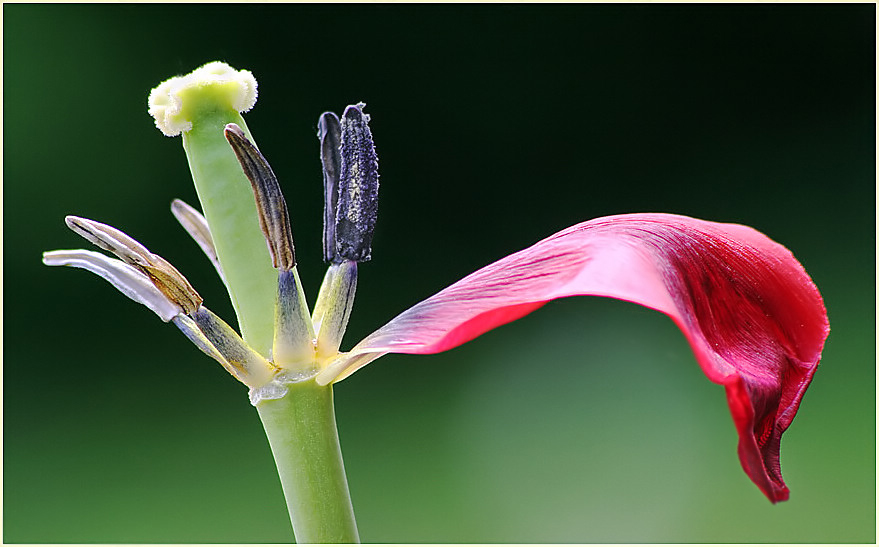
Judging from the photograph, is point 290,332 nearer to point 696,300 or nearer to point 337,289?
point 337,289

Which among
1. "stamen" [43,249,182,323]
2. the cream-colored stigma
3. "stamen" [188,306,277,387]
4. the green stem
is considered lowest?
the green stem

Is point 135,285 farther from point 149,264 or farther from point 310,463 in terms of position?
point 310,463

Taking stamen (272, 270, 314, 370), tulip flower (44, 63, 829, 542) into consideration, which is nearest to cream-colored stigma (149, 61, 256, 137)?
tulip flower (44, 63, 829, 542)

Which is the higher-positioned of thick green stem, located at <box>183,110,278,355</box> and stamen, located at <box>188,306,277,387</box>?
thick green stem, located at <box>183,110,278,355</box>

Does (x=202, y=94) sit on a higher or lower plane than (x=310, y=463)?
higher

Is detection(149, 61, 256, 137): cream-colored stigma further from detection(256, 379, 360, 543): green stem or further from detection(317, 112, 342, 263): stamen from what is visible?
detection(256, 379, 360, 543): green stem

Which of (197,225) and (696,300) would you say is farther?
(197,225)

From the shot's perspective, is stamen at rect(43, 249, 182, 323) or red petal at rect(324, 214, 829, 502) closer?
red petal at rect(324, 214, 829, 502)

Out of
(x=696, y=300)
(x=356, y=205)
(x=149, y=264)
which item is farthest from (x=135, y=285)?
(x=696, y=300)
